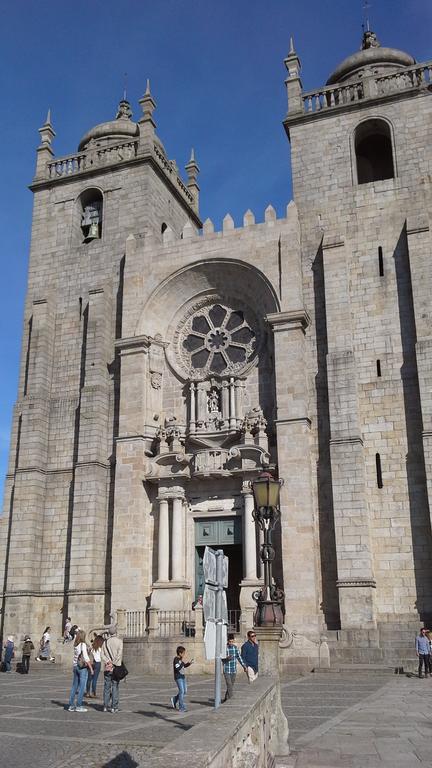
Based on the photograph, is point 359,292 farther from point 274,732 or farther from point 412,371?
point 274,732

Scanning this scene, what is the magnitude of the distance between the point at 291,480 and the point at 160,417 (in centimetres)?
575

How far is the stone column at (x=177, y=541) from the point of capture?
21.4 meters

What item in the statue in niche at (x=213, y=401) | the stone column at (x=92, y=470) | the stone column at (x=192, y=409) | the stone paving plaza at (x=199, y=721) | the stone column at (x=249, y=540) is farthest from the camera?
the statue in niche at (x=213, y=401)

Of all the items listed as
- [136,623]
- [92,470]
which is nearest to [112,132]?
[92,470]

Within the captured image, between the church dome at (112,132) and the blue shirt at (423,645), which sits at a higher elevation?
the church dome at (112,132)

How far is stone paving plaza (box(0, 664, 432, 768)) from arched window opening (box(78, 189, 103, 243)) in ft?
57.8

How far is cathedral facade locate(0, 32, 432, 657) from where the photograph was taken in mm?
19891

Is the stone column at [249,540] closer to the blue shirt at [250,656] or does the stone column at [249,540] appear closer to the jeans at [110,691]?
the blue shirt at [250,656]

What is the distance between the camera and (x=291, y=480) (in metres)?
20.3

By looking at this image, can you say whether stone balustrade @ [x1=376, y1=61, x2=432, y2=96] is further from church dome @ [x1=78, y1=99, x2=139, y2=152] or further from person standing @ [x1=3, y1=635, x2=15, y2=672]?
person standing @ [x1=3, y1=635, x2=15, y2=672]

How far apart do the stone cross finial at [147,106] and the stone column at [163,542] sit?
15.5 m

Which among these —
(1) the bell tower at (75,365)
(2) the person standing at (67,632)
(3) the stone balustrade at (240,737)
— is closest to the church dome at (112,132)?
(1) the bell tower at (75,365)

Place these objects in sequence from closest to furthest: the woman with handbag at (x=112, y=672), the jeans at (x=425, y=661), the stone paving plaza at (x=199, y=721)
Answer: the stone paving plaza at (x=199, y=721), the woman with handbag at (x=112, y=672), the jeans at (x=425, y=661)

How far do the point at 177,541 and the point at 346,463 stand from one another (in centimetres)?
579
